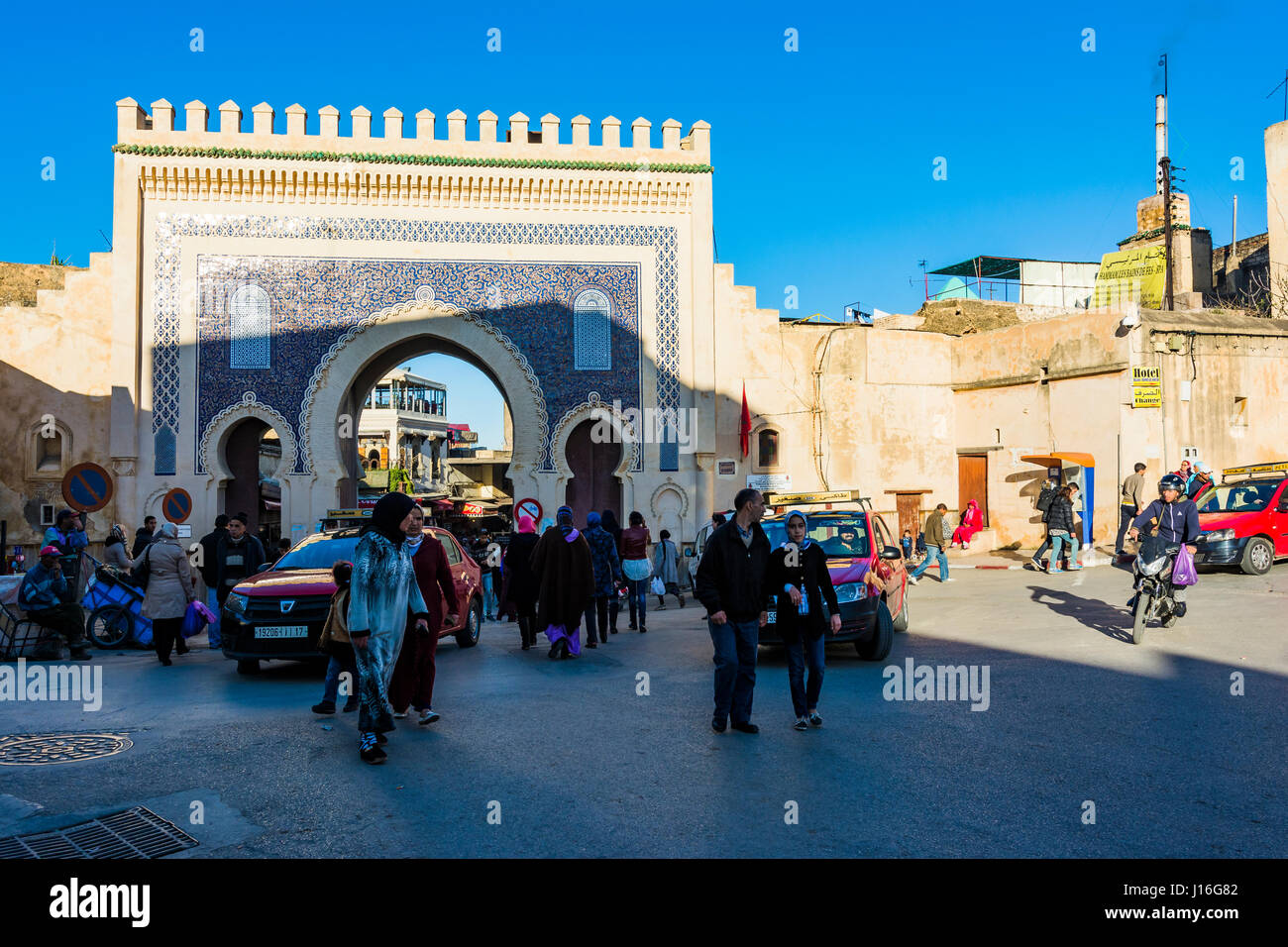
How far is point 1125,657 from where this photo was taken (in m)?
9.48

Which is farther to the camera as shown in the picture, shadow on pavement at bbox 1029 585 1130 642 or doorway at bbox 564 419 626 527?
doorway at bbox 564 419 626 527

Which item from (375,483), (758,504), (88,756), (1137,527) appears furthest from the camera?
(375,483)

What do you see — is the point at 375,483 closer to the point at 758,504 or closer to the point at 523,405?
the point at 523,405

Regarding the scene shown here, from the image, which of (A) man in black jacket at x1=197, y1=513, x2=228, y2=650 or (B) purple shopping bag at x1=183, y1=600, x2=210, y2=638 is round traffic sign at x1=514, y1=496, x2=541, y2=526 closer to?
(A) man in black jacket at x1=197, y1=513, x2=228, y2=650

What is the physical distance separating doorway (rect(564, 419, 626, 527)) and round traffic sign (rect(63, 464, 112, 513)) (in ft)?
36.1

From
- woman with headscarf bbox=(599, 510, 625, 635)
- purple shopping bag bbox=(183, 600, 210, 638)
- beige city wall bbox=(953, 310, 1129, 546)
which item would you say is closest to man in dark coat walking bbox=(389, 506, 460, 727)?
purple shopping bag bbox=(183, 600, 210, 638)

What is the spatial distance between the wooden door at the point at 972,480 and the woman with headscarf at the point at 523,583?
14.9 m

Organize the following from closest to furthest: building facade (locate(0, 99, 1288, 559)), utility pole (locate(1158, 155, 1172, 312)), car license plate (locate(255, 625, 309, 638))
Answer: car license plate (locate(255, 625, 309, 638))
building facade (locate(0, 99, 1288, 559))
utility pole (locate(1158, 155, 1172, 312))

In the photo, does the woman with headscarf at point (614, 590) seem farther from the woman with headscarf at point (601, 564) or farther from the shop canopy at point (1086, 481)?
the shop canopy at point (1086, 481)

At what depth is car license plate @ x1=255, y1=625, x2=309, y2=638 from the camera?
31.7 ft

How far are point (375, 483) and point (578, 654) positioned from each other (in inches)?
1185

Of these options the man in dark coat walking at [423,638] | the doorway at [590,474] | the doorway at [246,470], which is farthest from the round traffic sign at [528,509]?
the man in dark coat walking at [423,638]
